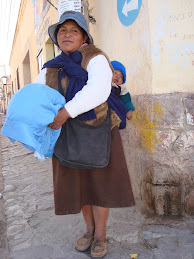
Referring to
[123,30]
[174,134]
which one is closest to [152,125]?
[174,134]

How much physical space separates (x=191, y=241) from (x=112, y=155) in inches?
40.4

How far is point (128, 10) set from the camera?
2492 millimetres

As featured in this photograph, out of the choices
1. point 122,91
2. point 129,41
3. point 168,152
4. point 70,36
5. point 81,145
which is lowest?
point 168,152

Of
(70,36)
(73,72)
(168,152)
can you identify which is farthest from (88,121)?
(168,152)

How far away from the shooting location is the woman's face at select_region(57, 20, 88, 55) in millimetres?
1644

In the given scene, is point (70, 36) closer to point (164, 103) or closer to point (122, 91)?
point (122, 91)

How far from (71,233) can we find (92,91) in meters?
1.38

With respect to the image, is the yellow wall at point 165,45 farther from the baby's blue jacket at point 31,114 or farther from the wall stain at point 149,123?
the baby's blue jacket at point 31,114

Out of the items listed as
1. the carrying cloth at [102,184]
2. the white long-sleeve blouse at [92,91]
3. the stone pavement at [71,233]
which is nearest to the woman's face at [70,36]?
the white long-sleeve blouse at [92,91]

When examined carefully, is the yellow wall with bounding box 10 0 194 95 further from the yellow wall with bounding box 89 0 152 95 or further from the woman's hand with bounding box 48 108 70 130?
the woman's hand with bounding box 48 108 70 130

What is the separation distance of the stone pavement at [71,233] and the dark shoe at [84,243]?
0.13ft

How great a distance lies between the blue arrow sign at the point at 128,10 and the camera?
92.8 inches

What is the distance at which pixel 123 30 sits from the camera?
268 cm

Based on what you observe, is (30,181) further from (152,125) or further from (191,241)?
(191,241)
